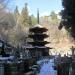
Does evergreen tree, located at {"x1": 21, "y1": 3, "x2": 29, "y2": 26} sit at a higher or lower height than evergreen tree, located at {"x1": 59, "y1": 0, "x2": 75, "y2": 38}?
higher

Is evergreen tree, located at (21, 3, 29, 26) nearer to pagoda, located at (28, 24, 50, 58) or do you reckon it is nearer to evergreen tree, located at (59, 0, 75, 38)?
pagoda, located at (28, 24, 50, 58)

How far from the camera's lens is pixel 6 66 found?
19188 millimetres

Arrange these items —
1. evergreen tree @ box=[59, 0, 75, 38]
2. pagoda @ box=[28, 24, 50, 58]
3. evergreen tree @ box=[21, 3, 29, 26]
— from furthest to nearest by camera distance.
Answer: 1. evergreen tree @ box=[21, 3, 29, 26]
2. pagoda @ box=[28, 24, 50, 58]
3. evergreen tree @ box=[59, 0, 75, 38]

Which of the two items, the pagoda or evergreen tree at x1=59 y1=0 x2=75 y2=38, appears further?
the pagoda

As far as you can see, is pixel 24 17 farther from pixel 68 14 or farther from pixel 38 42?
pixel 68 14

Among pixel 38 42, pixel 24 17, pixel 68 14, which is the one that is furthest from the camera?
pixel 24 17

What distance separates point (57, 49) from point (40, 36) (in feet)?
168

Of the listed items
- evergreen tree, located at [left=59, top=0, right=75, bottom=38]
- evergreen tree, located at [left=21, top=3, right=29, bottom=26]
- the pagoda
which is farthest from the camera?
evergreen tree, located at [left=21, top=3, right=29, bottom=26]

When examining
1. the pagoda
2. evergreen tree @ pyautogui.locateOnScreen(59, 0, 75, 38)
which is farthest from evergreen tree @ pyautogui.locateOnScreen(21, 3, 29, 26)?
evergreen tree @ pyautogui.locateOnScreen(59, 0, 75, 38)

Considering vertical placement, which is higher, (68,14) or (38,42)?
(38,42)

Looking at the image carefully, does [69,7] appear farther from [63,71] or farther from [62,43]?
[62,43]

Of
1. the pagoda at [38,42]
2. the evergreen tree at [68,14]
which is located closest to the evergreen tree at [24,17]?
the pagoda at [38,42]

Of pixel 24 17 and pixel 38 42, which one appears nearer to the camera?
pixel 38 42

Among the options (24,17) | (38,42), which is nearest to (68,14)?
(38,42)
